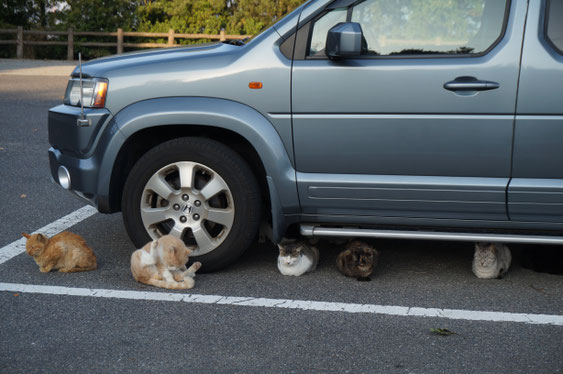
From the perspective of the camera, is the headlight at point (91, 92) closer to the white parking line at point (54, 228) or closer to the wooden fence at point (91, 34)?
the white parking line at point (54, 228)

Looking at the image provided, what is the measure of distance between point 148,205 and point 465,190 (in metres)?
1.98

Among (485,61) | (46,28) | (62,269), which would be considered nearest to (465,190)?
(485,61)

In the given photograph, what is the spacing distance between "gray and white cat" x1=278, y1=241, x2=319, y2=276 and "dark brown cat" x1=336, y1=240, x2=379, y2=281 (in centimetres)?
22

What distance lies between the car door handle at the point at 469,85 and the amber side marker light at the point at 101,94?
2068 millimetres

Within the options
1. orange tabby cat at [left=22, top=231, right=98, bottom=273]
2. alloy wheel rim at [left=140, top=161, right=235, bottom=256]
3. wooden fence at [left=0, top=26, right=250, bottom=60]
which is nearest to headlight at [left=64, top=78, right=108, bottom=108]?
alloy wheel rim at [left=140, top=161, right=235, bottom=256]

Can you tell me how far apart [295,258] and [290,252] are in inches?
2.0

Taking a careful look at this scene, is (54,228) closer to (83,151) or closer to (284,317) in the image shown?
(83,151)

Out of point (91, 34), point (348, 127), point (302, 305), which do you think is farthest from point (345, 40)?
point (91, 34)

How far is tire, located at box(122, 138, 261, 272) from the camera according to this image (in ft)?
14.4

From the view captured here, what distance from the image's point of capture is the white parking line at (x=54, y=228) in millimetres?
4902

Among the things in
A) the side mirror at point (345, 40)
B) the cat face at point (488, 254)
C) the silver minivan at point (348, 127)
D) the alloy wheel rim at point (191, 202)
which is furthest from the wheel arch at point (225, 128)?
the cat face at point (488, 254)

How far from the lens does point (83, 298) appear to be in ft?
13.6

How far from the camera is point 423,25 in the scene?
4.13m

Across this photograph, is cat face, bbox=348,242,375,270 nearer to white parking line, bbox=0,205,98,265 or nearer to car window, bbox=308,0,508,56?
car window, bbox=308,0,508,56
